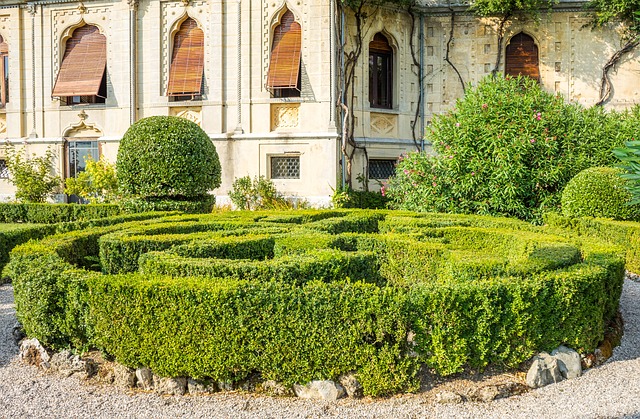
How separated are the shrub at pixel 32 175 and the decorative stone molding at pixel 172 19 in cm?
505

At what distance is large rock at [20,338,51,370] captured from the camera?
21.0ft

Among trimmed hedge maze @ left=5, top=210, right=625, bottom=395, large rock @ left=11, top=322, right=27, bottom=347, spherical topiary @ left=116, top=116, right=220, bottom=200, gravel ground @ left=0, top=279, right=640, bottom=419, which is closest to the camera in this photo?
gravel ground @ left=0, top=279, right=640, bottom=419

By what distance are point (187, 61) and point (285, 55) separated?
354 centimetres

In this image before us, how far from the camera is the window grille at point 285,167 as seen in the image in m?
19.0

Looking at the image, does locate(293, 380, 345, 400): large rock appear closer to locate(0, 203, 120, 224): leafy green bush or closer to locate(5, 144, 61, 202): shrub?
locate(0, 203, 120, 224): leafy green bush

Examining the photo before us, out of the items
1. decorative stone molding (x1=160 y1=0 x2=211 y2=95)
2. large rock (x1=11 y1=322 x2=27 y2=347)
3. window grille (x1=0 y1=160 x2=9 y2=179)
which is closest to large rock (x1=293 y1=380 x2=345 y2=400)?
large rock (x1=11 y1=322 x2=27 y2=347)

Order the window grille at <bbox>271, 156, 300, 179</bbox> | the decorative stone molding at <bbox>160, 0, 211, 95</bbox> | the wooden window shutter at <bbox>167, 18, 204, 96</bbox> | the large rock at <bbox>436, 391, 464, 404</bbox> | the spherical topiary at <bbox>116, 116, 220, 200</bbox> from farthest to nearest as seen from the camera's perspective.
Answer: the decorative stone molding at <bbox>160, 0, 211, 95</bbox> → the wooden window shutter at <bbox>167, 18, 204, 96</bbox> → the window grille at <bbox>271, 156, 300, 179</bbox> → the spherical topiary at <bbox>116, 116, 220, 200</bbox> → the large rock at <bbox>436, 391, 464, 404</bbox>

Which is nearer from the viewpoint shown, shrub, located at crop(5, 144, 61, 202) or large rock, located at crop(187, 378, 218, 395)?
large rock, located at crop(187, 378, 218, 395)

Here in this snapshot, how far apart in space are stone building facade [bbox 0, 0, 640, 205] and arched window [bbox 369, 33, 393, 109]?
4 centimetres

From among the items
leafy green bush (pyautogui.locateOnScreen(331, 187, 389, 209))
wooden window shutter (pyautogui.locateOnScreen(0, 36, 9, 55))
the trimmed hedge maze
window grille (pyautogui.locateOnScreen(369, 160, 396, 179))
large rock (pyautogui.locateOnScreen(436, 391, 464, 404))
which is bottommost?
large rock (pyautogui.locateOnScreen(436, 391, 464, 404))

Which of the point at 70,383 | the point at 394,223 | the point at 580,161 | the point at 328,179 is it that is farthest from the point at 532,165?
the point at 70,383

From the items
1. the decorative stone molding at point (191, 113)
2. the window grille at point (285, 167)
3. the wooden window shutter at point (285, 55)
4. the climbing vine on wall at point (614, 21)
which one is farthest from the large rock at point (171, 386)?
the climbing vine on wall at point (614, 21)

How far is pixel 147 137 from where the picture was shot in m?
14.0

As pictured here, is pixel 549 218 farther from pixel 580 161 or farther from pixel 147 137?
pixel 147 137
